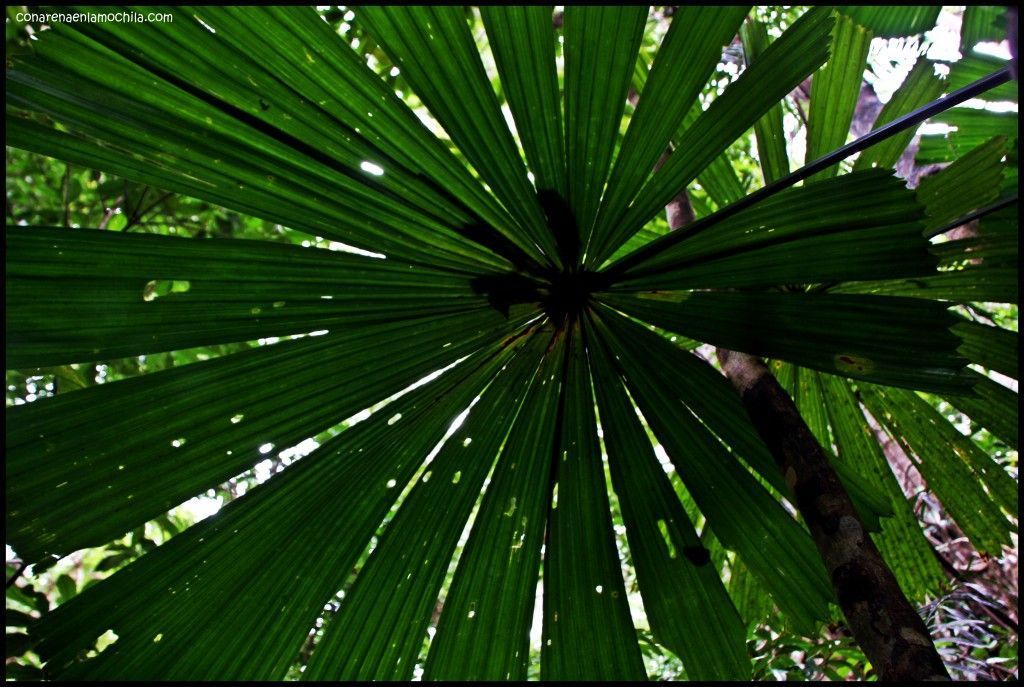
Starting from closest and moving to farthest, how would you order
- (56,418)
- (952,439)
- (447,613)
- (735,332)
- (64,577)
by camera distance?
1. (56,418)
2. (735,332)
3. (447,613)
4. (952,439)
5. (64,577)

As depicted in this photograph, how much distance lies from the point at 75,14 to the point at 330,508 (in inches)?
40.0

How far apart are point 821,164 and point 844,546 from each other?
64 centimetres

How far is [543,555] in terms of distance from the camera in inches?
66.0

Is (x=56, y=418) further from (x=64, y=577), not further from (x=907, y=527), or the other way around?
(x=907, y=527)

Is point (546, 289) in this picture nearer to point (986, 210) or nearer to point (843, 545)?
point (843, 545)

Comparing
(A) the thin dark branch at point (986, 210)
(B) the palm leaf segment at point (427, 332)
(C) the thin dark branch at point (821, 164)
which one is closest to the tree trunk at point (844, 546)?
(B) the palm leaf segment at point (427, 332)

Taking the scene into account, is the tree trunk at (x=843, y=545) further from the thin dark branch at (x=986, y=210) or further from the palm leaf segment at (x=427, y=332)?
the thin dark branch at (x=986, y=210)

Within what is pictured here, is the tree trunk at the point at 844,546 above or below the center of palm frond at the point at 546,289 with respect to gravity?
below

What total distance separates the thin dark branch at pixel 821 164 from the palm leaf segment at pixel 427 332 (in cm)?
4

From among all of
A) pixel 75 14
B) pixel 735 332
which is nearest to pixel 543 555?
pixel 735 332

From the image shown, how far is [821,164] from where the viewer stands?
1.13 m

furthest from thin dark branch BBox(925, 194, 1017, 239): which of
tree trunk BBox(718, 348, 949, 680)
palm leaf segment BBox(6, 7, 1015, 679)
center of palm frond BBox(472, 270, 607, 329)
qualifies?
center of palm frond BBox(472, 270, 607, 329)

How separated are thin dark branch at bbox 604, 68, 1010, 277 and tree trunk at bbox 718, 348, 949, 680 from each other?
357mm

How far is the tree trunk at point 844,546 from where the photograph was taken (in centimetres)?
93
